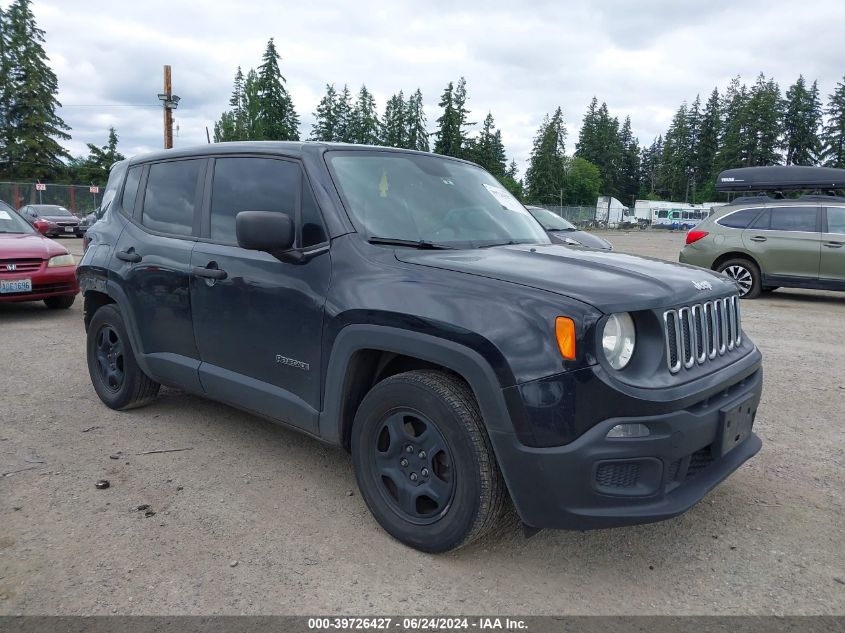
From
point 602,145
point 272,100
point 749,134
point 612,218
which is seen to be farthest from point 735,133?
point 272,100

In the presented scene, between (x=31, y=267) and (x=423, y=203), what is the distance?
21.6ft

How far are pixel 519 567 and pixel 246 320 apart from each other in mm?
1855

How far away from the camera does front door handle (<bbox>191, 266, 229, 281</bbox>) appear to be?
3.63m

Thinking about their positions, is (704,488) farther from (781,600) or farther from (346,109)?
(346,109)

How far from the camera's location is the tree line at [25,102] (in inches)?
2194

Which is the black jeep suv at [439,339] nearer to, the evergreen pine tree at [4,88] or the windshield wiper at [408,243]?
the windshield wiper at [408,243]

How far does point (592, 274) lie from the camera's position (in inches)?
110

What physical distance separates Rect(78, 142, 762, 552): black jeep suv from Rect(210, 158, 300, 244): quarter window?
0.01m

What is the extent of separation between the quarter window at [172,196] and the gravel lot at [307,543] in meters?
1.37

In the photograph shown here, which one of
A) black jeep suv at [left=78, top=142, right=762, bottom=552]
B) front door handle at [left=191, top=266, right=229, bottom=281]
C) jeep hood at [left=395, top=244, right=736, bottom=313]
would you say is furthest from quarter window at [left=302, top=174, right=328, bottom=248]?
front door handle at [left=191, top=266, right=229, bottom=281]

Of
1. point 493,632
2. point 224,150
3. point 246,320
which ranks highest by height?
point 224,150

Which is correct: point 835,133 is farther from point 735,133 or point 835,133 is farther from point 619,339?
point 619,339

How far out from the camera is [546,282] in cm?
262

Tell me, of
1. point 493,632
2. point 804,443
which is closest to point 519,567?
point 493,632
